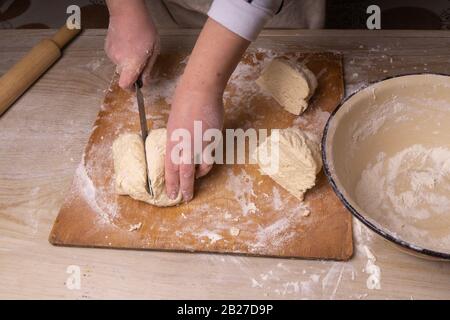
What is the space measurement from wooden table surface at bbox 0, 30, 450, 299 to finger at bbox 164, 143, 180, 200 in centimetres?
14

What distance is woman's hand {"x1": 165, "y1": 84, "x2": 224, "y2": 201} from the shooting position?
3.36ft

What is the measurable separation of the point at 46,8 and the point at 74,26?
3.51ft

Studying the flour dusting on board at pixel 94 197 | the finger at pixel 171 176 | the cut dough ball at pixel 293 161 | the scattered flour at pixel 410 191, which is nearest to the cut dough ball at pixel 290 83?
the cut dough ball at pixel 293 161

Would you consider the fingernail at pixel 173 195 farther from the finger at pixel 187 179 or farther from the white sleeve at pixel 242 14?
the white sleeve at pixel 242 14

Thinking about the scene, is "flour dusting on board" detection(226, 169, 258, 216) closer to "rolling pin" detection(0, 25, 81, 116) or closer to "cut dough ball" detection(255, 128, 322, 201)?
"cut dough ball" detection(255, 128, 322, 201)

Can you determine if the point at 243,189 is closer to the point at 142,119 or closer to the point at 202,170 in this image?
the point at 202,170

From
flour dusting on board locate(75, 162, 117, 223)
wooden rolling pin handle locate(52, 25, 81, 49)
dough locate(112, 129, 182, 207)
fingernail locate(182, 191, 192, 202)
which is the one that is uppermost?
wooden rolling pin handle locate(52, 25, 81, 49)

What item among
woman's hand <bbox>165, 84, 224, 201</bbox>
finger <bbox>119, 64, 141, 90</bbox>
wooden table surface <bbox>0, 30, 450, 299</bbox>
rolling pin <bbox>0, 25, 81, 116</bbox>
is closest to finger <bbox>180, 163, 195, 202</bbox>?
Answer: woman's hand <bbox>165, 84, 224, 201</bbox>

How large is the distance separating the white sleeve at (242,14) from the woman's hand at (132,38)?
0.99ft

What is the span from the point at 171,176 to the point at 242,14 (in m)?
0.38

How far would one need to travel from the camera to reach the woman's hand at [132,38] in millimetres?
1212

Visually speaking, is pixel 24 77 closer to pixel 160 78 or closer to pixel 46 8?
pixel 160 78

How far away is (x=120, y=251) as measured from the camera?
102cm

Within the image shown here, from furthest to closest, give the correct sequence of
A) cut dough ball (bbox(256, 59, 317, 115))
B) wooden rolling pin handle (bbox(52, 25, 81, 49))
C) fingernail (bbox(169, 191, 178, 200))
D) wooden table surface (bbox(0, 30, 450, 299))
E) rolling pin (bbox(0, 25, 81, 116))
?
wooden rolling pin handle (bbox(52, 25, 81, 49))
rolling pin (bbox(0, 25, 81, 116))
cut dough ball (bbox(256, 59, 317, 115))
fingernail (bbox(169, 191, 178, 200))
wooden table surface (bbox(0, 30, 450, 299))
